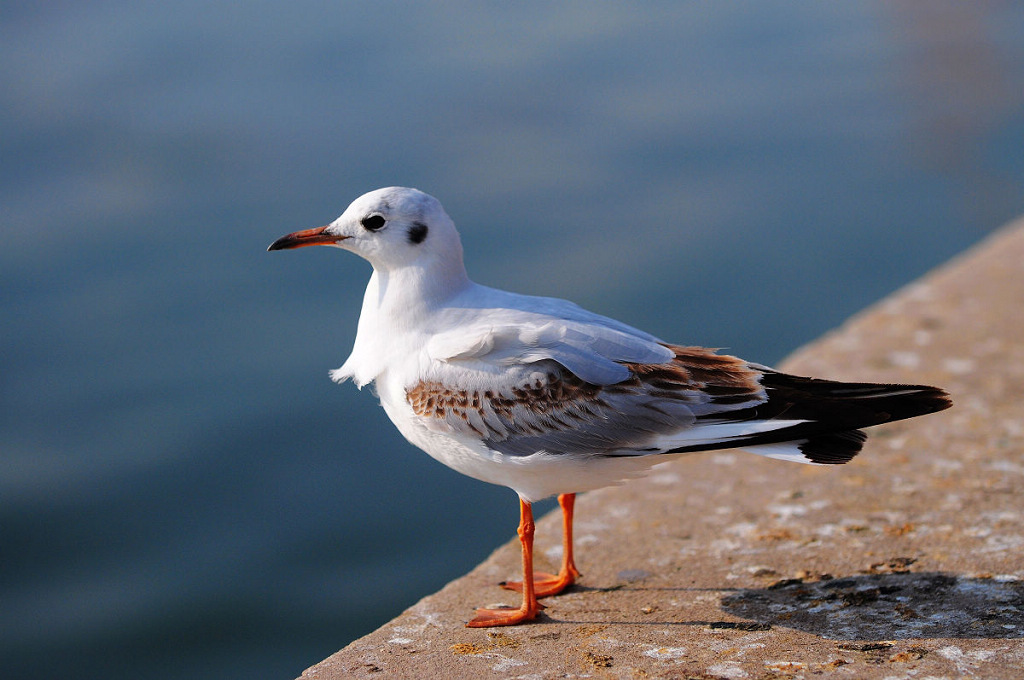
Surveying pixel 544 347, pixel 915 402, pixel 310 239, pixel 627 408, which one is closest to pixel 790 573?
pixel 915 402

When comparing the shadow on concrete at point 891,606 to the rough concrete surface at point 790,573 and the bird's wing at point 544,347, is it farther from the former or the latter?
the bird's wing at point 544,347

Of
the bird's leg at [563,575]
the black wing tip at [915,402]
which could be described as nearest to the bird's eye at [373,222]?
the bird's leg at [563,575]

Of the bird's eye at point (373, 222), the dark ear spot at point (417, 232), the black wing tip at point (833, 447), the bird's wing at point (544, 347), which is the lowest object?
the black wing tip at point (833, 447)

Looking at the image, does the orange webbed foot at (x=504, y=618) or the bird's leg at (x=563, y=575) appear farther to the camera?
the bird's leg at (x=563, y=575)

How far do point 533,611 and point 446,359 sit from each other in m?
0.97

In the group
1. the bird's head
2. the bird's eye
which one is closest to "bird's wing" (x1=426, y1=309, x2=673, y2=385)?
the bird's head

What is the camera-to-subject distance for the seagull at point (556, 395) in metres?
3.55

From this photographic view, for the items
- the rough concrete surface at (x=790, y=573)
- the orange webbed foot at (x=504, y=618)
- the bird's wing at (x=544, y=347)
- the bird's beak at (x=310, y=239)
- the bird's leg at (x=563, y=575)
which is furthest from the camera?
the bird's leg at (x=563, y=575)

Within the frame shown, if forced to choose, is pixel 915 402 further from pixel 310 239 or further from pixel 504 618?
pixel 310 239

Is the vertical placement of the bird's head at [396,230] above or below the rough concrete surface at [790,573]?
above

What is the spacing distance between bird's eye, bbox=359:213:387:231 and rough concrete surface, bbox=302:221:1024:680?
1441 mm

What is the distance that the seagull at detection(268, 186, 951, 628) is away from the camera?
3551mm

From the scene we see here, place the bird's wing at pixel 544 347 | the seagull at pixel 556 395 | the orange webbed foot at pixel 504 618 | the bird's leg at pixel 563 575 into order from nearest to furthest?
the seagull at pixel 556 395
the bird's wing at pixel 544 347
the orange webbed foot at pixel 504 618
the bird's leg at pixel 563 575

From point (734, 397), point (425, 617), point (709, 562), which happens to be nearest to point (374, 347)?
point (425, 617)
